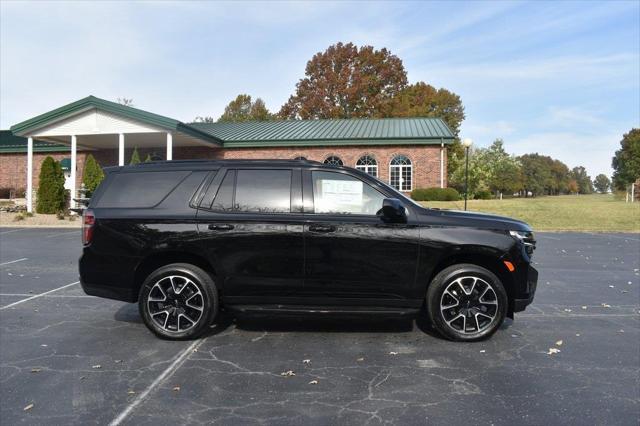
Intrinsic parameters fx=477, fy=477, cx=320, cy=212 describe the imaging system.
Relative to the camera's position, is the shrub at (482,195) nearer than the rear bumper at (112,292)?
No

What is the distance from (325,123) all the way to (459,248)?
2975 cm

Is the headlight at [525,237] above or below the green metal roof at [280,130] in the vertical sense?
below

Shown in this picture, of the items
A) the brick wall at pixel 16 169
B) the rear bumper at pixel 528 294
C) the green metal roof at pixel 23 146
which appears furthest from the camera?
the brick wall at pixel 16 169

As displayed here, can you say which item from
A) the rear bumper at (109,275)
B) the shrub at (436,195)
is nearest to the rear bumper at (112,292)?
the rear bumper at (109,275)

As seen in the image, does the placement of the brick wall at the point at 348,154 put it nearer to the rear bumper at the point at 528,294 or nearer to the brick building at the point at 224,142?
the brick building at the point at 224,142

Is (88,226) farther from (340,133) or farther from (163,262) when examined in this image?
(340,133)

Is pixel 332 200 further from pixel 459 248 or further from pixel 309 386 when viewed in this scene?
pixel 309 386

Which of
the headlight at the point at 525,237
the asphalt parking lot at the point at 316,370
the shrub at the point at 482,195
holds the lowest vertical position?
the asphalt parking lot at the point at 316,370

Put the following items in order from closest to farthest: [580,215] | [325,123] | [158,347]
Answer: [158,347] < [580,215] < [325,123]

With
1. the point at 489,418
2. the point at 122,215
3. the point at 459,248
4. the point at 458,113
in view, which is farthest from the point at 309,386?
the point at 458,113

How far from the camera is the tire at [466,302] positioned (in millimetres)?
4859

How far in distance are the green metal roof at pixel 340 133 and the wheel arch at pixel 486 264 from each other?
23.6m

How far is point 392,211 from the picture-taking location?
4734 mm

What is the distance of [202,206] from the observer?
5.05m
